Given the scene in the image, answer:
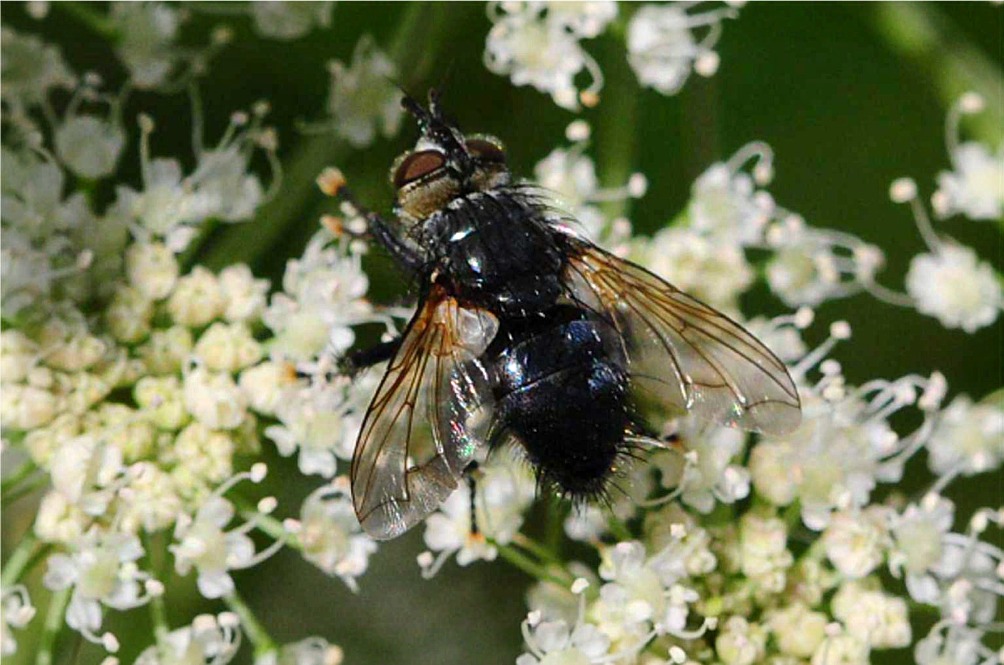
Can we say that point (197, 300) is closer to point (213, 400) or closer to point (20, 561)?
point (213, 400)

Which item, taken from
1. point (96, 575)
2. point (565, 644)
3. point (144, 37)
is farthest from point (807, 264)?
point (96, 575)

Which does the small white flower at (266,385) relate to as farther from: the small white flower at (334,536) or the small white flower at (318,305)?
the small white flower at (334,536)

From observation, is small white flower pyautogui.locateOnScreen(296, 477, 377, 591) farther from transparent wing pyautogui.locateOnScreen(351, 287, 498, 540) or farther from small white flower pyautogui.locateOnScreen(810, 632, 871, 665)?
small white flower pyautogui.locateOnScreen(810, 632, 871, 665)

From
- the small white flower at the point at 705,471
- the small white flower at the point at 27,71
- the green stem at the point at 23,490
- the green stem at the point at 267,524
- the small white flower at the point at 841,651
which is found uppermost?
the small white flower at the point at 27,71

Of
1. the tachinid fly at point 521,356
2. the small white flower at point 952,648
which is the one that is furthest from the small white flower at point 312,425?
the small white flower at point 952,648

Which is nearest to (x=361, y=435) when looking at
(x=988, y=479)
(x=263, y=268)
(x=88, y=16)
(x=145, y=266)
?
(x=145, y=266)

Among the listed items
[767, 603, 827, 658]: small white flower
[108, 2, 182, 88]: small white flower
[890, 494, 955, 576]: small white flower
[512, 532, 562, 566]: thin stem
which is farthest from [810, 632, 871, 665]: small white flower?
[108, 2, 182, 88]: small white flower
